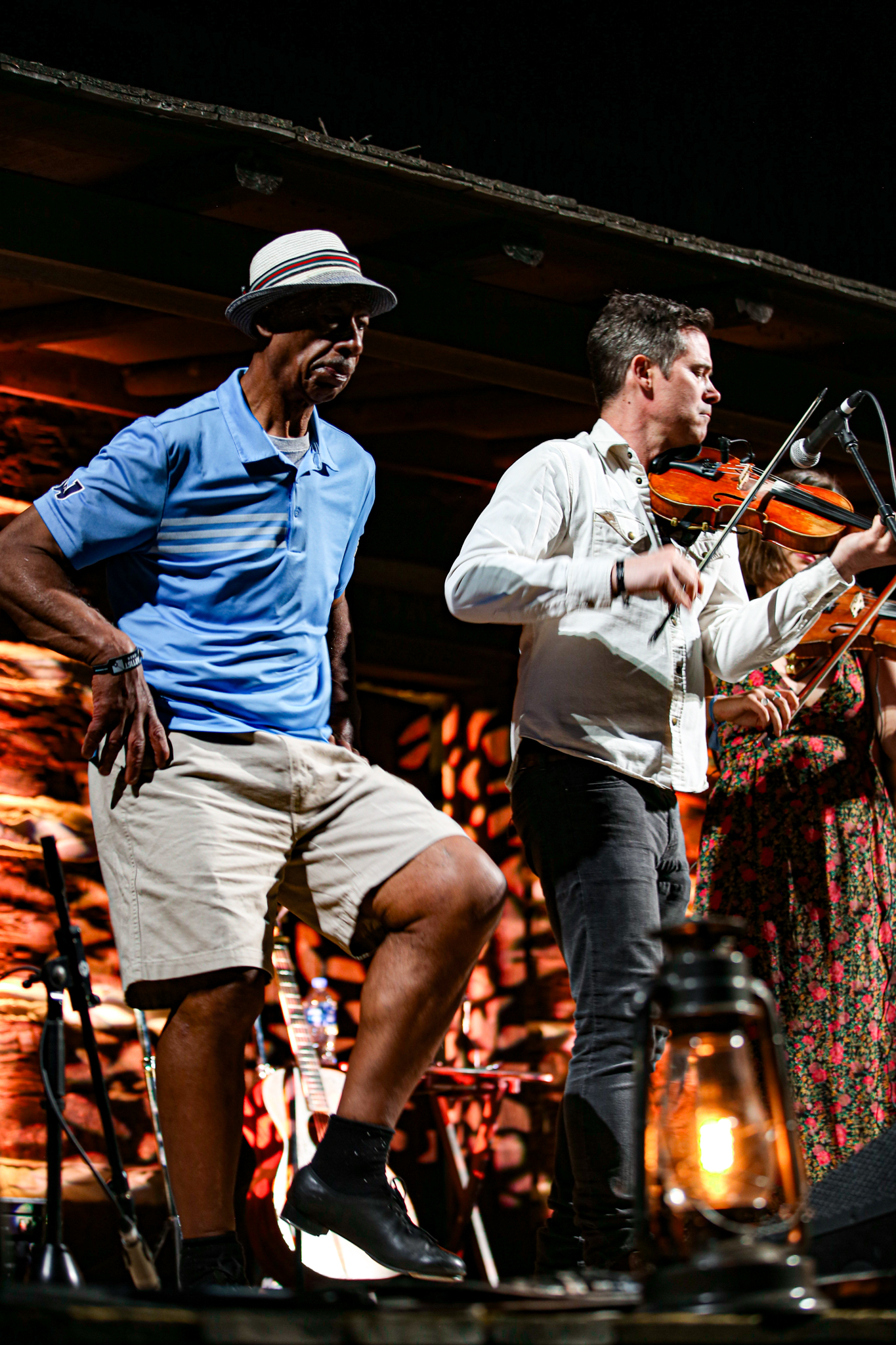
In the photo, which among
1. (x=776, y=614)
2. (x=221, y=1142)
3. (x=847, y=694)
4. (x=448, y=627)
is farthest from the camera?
(x=448, y=627)

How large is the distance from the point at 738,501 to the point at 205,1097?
5.83ft

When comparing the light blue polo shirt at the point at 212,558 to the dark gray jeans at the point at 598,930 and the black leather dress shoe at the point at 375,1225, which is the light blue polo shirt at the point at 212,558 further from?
the black leather dress shoe at the point at 375,1225

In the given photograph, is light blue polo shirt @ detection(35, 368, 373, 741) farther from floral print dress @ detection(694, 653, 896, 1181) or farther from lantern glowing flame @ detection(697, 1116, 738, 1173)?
floral print dress @ detection(694, 653, 896, 1181)

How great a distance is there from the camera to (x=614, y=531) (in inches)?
122

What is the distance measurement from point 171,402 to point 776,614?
2.72m

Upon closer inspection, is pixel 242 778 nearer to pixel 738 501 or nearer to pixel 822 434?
pixel 738 501

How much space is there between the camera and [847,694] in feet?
13.3

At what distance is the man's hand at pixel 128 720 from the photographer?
2504 mm

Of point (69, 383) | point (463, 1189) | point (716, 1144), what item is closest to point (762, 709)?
point (716, 1144)

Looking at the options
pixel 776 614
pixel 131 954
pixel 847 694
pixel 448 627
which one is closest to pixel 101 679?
pixel 131 954

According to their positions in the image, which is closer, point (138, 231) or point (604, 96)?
point (138, 231)

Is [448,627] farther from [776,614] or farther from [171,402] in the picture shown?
[776,614]

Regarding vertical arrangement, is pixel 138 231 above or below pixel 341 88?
below

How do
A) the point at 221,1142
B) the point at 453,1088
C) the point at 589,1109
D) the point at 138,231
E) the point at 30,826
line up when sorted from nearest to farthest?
the point at 221,1142 → the point at 589,1109 → the point at 138,231 → the point at 30,826 → the point at 453,1088
